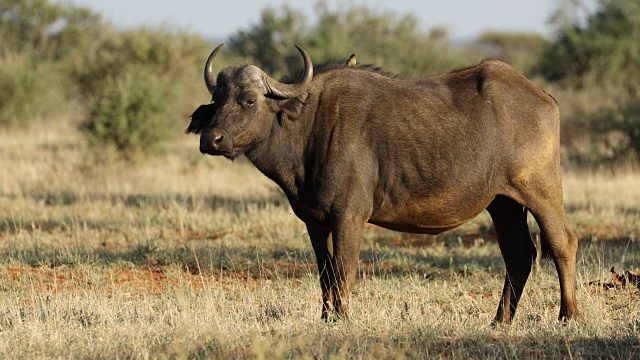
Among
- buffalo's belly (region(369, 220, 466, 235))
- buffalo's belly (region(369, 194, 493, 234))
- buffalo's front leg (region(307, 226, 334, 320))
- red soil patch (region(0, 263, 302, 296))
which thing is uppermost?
buffalo's belly (region(369, 194, 493, 234))

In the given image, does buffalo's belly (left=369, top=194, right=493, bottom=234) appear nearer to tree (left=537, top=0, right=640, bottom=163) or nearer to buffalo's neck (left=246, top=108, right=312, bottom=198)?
buffalo's neck (left=246, top=108, right=312, bottom=198)

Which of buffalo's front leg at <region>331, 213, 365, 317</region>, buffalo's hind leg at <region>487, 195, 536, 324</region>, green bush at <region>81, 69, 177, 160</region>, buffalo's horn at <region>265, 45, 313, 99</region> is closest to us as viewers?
buffalo's front leg at <region>331, 213, 365, 317</region>

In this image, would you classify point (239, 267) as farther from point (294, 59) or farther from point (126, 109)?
point (294, 59)

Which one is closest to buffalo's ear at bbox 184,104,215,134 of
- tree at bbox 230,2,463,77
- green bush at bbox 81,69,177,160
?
green bush at bbox 81,69,177,160

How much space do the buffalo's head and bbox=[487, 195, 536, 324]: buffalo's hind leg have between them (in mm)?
2005

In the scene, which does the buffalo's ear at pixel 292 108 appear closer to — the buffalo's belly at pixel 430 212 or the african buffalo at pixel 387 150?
Answer: the african buffalo at pixel 387 150

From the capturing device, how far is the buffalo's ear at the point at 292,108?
7.33 m

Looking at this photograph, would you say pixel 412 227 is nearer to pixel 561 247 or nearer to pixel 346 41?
pixel 561 247

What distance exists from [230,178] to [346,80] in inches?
426

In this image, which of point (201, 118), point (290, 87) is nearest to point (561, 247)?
point (290, 87)

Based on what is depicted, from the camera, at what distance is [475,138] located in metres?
7.32

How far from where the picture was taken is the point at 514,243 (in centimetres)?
791

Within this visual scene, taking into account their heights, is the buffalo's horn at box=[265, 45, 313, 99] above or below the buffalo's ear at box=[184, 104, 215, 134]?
above

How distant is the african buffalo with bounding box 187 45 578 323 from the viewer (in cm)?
714
